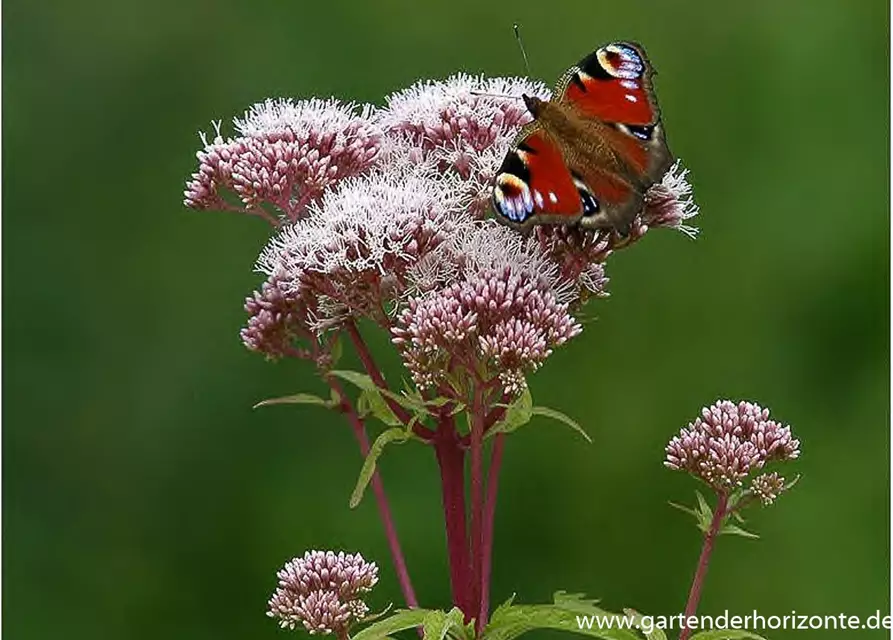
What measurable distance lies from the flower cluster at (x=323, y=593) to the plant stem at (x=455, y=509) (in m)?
0.12

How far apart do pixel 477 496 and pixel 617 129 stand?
1.66ft

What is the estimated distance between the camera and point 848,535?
3.80 meters

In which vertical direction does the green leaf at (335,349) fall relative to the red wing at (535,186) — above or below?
below

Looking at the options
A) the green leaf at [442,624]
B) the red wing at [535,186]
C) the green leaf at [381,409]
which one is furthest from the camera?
the green leaf at [381,409]

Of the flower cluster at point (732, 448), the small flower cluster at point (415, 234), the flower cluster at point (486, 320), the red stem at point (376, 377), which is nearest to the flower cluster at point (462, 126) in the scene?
the small flower cluster at point (415, 234)

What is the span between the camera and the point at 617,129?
1.95 meters

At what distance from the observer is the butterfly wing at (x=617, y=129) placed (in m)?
1.84

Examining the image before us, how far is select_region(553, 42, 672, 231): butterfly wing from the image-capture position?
1840 millimetres

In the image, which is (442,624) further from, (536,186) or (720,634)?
(536,186)

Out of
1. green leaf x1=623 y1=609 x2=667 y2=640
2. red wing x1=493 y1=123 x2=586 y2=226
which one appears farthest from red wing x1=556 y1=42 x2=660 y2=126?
green leaf x1=623 y1=609 x2=667 y2=640

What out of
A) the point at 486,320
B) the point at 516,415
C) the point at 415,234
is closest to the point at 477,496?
the point at 516,415

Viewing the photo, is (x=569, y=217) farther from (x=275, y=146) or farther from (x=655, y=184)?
(x=275, y=146)

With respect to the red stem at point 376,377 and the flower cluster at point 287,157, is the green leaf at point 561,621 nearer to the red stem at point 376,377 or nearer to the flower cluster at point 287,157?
the red stem at point 376,377

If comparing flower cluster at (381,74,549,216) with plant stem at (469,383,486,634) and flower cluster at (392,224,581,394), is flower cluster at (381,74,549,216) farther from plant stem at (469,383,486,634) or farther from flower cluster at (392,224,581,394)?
plant stem at (469,383,486,634)
